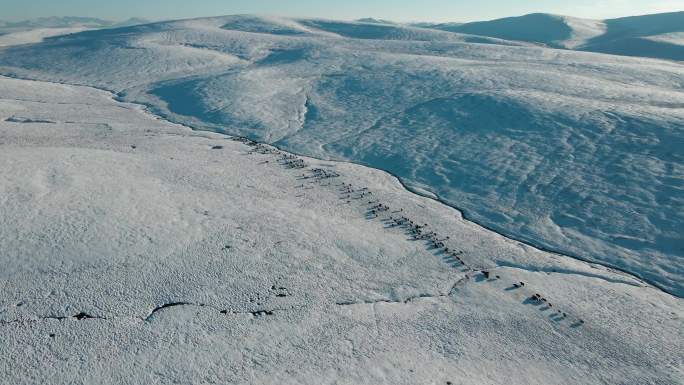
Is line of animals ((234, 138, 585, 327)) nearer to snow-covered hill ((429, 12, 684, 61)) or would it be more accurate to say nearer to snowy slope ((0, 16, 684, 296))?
snowy slope ((0, 16, 684, 296))

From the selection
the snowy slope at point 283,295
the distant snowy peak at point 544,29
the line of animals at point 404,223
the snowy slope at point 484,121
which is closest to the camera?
the snowy slope at point 283,295

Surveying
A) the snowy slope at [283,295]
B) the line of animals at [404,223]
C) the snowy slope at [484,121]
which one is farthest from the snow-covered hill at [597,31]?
the snowy slope at [283,295]

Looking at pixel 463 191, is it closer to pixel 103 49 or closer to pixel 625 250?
pixel 625 250

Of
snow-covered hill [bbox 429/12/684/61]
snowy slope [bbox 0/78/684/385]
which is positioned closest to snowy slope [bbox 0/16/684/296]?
snowy slope [bbox 0/78/684/385]

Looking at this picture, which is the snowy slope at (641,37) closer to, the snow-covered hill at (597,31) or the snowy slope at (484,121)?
the snow-covered hill at (597,31)

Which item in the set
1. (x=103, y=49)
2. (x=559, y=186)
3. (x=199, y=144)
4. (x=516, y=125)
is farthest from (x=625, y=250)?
(x=103, y=49)

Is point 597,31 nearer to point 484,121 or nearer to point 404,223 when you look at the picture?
point 484,121
